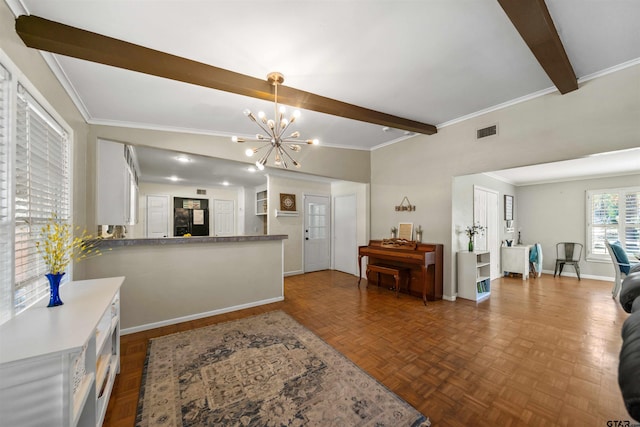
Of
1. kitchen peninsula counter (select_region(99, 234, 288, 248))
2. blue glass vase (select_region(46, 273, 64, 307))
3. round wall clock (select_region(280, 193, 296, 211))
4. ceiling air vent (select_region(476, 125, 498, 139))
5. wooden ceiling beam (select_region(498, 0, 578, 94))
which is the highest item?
wooden ceiling beam (select_region(498, 0, 578, 94))

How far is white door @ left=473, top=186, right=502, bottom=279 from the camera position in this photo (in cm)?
479

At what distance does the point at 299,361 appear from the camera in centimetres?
227

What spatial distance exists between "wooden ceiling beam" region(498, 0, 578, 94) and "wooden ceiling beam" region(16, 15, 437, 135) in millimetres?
1663

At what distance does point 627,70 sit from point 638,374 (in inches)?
128

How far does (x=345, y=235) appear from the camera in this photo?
5.93 meters

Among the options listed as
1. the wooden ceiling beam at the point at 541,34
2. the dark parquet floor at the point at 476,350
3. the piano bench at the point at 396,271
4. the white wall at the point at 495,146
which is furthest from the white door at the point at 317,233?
the wooden ceiling beam at the point at 541,34

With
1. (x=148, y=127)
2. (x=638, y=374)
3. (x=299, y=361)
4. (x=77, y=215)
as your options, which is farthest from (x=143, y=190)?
(x=638, y=374)

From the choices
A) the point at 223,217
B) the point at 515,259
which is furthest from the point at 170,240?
the point at 515,259

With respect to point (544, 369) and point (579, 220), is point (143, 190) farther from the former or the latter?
point (579, 220)

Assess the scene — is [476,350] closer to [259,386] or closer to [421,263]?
[421,263]

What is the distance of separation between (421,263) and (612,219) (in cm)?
486

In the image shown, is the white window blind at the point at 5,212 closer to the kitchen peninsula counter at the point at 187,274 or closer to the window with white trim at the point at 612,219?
the kitchen peninsula counter at the point at 187,274

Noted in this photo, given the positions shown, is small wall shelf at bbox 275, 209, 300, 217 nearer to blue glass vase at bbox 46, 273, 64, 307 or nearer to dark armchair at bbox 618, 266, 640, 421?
blue glass vase at bbox 46, 273, 64, 307

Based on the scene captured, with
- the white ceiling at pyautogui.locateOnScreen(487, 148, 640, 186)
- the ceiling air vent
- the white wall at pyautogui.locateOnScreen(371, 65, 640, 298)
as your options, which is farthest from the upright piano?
the white ceiling at pyautogui.locateOnScreen(487, 148, 640, 186)
